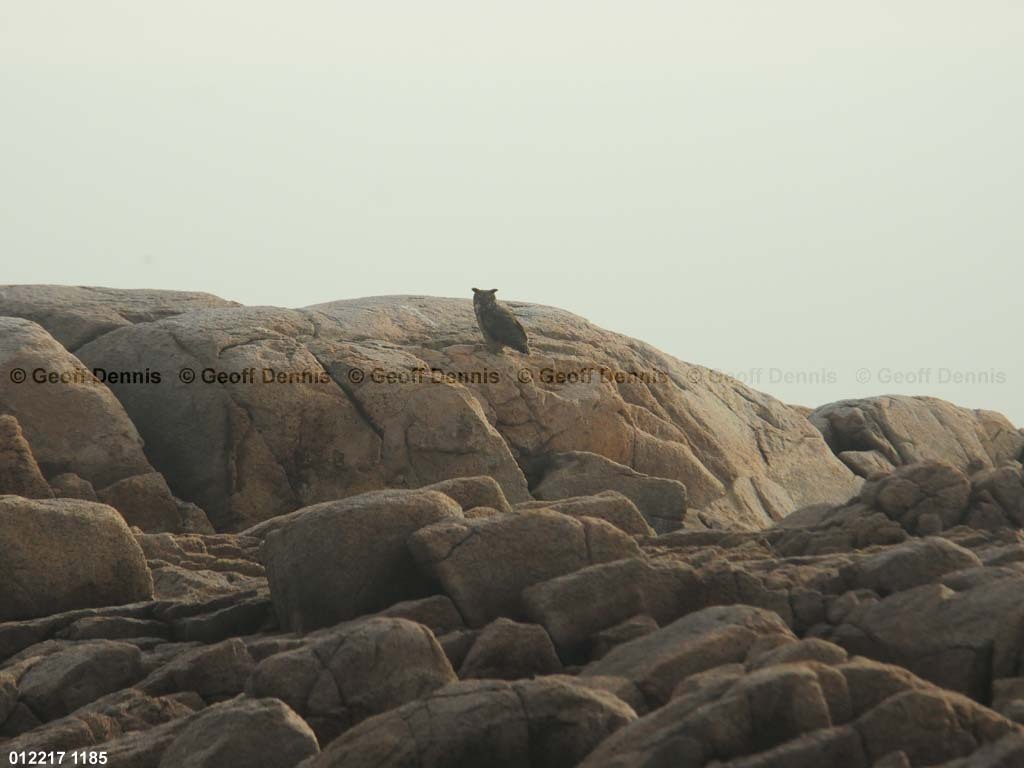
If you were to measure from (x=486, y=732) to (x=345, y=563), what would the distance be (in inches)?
148

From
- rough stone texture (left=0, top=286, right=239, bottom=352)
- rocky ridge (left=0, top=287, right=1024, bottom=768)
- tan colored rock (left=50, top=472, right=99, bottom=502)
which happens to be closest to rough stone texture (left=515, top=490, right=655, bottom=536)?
rocky ridge (left=0, top=287, right=1024, bottom=768)

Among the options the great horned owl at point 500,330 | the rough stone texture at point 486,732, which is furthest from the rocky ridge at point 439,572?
the great horned owl at point 500,330

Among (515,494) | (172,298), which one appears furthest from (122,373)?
(515,494)

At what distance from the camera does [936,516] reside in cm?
1348

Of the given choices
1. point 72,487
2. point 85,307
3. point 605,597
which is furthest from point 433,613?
point 85,307

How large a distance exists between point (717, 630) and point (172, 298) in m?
15.0

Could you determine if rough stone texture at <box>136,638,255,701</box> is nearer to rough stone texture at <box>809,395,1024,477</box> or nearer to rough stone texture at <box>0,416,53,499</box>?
rough stone texture at <box>0,416,53,499</box>

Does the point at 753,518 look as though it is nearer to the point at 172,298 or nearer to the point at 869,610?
the point at 172,298

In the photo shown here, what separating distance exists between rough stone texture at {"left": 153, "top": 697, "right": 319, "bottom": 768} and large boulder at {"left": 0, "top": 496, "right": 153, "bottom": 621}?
14.7 feet

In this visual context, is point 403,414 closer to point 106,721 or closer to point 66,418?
point 66,418

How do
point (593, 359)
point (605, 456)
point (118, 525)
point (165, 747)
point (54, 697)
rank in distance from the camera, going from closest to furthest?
1. point (165, 747)
2. point (54, 697)
3. point (118, 525)
4. point (605, 456)
5. point (593, 359)

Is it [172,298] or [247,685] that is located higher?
[172,298]

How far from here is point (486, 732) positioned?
7492 millimetres

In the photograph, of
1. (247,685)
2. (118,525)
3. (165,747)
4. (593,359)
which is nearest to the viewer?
(165,747)
